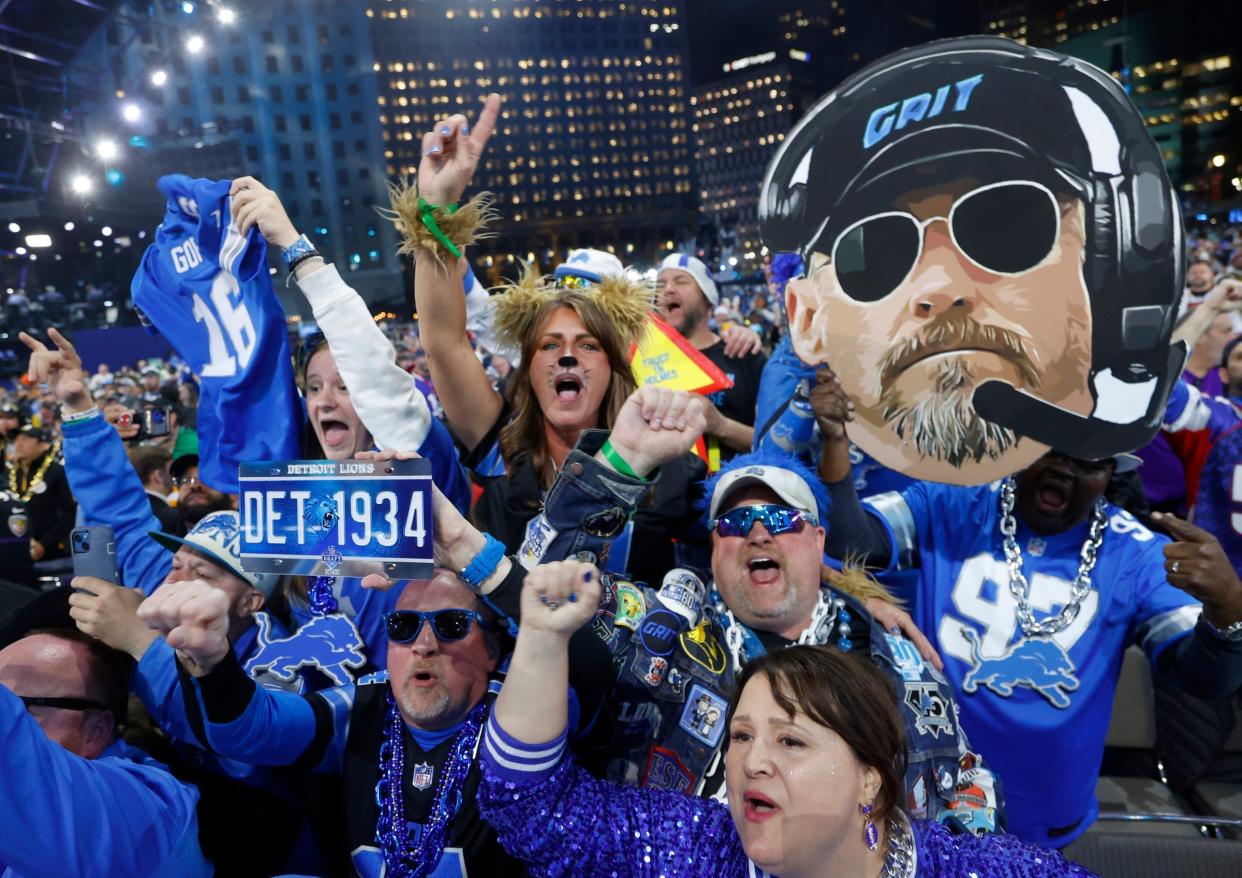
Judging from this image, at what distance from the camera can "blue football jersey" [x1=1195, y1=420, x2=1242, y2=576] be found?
3.08m

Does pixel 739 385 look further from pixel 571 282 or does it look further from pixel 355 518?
pixel 355 518

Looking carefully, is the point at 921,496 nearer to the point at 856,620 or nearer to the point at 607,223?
the point at 856,620

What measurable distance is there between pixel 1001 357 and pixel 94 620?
236 cm

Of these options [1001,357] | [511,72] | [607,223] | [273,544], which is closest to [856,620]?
[1001,357]

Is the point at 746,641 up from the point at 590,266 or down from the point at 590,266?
down

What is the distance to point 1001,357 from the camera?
2363 mm

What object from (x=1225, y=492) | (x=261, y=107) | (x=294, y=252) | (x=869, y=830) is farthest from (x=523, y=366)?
(x=261, y=107)

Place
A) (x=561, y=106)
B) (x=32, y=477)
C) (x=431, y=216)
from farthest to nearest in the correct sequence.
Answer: (x=561, y=106)
(x=32, y=477)
(x=431, y=216)

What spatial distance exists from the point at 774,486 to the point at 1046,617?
0.85 meters

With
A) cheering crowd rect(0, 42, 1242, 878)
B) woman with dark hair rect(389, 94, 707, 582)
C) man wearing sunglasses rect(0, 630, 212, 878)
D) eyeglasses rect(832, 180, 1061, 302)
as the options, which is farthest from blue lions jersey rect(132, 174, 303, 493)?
eyeglasses rect(832, 180, 1061, 302)

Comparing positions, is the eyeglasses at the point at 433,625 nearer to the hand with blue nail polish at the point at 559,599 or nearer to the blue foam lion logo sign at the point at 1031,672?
the hand with blue nail polish at the point at 559,599

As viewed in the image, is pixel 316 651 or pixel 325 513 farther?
pixel 316 651

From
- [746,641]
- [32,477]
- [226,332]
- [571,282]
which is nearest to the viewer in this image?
[746,641]

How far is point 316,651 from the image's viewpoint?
82.4 inches
